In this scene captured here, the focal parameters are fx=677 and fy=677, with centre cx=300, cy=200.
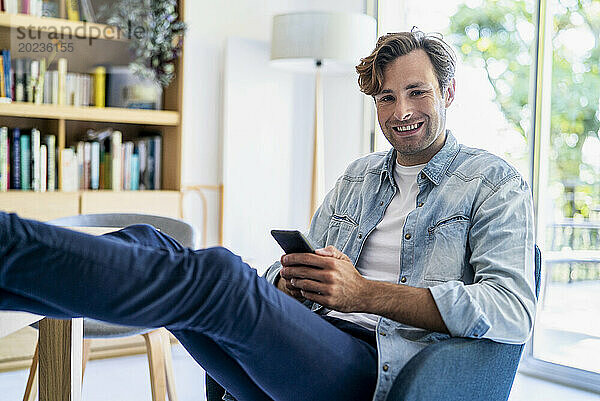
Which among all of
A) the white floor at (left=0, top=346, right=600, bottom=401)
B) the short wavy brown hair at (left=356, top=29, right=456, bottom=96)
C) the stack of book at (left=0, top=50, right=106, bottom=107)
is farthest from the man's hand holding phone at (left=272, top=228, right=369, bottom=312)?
the stack of book at (left=0, top=50, right=106, bottom=107)

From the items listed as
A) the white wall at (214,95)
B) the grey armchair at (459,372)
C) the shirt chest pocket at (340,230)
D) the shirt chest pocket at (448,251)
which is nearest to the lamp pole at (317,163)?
the white wall at (214,95)

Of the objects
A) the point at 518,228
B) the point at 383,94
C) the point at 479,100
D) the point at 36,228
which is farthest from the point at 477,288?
the point at 479,100

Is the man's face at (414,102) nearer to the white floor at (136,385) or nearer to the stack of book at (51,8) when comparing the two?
the white floor at (136,385)

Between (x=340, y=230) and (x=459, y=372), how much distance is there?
2.14 feet

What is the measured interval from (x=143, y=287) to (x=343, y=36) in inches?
100

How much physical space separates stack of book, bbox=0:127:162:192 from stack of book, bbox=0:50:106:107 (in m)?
0.17

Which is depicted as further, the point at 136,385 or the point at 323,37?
the point at 323,37

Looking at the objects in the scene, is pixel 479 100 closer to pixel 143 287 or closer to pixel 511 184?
pixel 511 184

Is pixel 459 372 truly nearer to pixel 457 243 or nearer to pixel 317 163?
pixel 457 243

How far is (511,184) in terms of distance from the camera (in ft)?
5.12

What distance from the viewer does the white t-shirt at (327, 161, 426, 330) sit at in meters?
1.70

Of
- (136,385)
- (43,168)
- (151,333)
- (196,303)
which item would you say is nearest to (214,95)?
(43,168)

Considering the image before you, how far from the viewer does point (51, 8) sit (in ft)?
11.1

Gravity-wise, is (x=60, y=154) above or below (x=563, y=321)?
above
